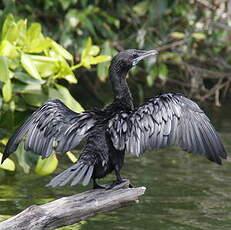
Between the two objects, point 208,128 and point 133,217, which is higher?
point 208,128

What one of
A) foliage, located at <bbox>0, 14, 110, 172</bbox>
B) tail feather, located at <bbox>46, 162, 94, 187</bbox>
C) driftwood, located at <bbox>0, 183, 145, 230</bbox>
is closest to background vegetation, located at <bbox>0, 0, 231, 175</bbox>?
foliage, located at <bbox>0, 14, 110, 172</bbox>

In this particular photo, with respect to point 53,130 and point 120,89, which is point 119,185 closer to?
point 53,130

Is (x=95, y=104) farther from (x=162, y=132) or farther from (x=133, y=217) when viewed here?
(x=162, y=132)

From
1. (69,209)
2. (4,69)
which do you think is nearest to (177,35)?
(4,69)

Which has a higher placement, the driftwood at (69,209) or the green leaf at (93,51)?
the green leaf at (93,51)

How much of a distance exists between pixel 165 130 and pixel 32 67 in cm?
186

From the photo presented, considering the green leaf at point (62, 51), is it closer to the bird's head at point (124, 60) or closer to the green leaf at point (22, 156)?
the green leaf at point (22, 156)

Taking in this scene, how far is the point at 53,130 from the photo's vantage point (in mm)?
4758

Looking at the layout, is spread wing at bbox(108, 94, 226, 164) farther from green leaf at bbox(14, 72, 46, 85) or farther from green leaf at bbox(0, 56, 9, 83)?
green leaf at bbox(14, 72, 46, 85)

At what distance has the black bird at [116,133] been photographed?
4.49 m

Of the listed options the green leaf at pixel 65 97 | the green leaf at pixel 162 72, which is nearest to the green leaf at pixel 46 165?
the green leaf at pixel 65 97

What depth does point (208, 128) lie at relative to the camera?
461 cm

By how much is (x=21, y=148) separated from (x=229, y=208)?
6.51 ft

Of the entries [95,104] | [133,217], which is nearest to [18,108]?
[133,217]
